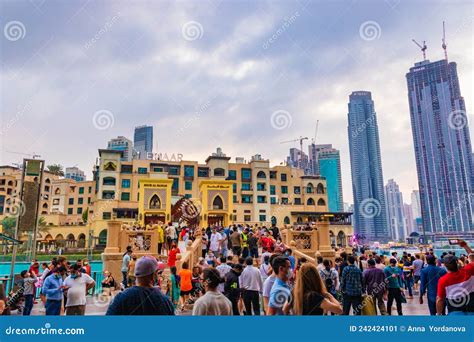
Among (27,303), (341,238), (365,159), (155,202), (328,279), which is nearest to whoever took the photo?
(328,279)

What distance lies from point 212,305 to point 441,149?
59.3 m

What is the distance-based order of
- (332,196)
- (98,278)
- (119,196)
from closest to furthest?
(98,278) → (119,196) → (332,196)

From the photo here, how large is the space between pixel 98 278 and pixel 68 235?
43.7m

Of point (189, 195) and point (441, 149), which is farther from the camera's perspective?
point (189, 195)

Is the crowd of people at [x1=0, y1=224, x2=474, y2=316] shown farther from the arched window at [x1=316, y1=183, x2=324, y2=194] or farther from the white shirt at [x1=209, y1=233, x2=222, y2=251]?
the arched window at [x1=316, y1=183, x2=324, y2=194]

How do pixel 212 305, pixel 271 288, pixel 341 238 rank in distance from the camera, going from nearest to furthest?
1. pixel 212 305
2. pixel 271 288
3. pixel 341 238

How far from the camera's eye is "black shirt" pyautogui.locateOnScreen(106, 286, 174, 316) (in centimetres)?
318

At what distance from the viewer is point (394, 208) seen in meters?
111

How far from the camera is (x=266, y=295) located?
18.8 ft

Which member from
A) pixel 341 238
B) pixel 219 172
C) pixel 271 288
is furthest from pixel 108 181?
pixel 271 288

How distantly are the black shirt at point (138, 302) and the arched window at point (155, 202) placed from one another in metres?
43.4

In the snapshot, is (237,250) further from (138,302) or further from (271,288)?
(138,302)

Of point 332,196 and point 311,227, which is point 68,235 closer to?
point 311,227
